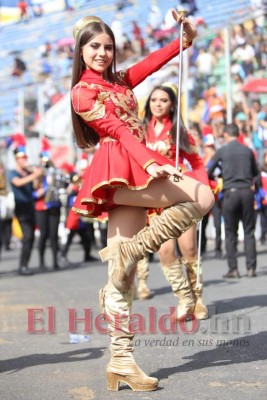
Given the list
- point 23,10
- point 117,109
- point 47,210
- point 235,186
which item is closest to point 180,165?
point 117,109

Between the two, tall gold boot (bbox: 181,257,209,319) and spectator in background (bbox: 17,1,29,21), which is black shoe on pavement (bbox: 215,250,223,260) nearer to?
tall gold boot (bbox: 181,257,209,319)

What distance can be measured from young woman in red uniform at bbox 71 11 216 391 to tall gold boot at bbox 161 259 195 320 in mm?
1991

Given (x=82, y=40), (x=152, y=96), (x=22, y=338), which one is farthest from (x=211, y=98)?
(x=82, y=40)

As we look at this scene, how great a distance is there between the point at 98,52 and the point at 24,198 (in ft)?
25.2

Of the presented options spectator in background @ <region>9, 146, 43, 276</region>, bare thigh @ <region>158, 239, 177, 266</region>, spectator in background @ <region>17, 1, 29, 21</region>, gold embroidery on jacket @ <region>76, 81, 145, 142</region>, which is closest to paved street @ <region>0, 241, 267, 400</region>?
bare thigh @ <region>158, 239, 177, 266</region>

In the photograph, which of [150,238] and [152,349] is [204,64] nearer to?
[152,349]

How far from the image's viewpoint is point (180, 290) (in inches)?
253

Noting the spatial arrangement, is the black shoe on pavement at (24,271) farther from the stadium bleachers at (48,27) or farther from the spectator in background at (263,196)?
the stadium bleachers at (48,27)

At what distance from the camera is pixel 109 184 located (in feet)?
13.8

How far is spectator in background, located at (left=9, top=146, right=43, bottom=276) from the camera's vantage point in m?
A: 11.9

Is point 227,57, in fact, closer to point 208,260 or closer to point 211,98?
point 211,98

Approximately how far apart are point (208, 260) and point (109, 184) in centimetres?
847

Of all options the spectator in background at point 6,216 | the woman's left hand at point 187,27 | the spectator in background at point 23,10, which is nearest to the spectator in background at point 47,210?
the spectator in background at point 6,216

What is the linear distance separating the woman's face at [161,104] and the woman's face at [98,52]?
2383mm
